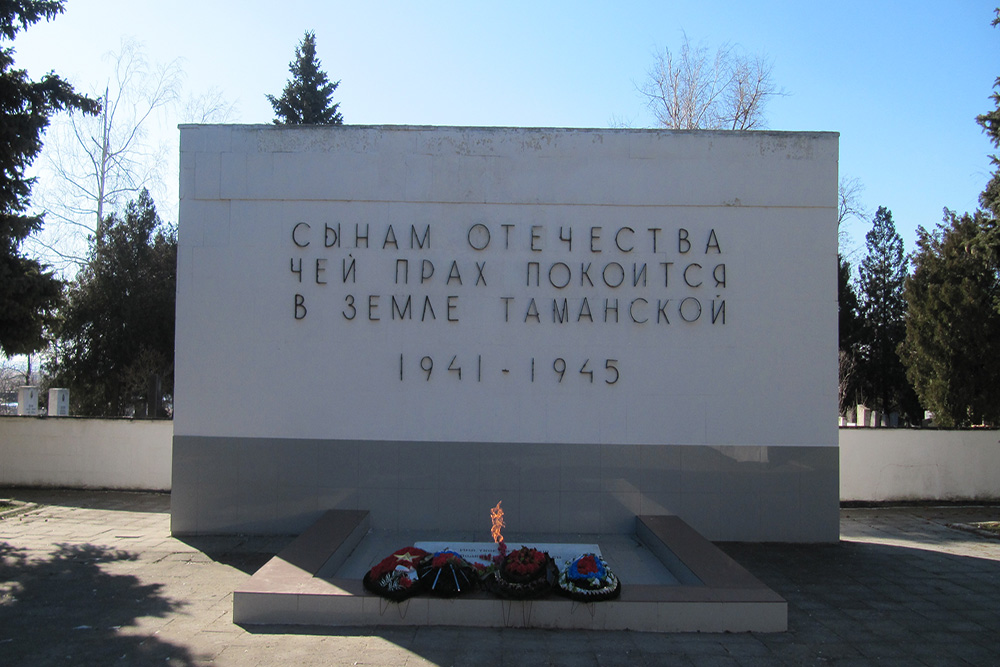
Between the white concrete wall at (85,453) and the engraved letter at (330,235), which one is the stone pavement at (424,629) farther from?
the engraved letter at (330,235)

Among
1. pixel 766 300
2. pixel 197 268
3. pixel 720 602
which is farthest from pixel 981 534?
pixel 197 268

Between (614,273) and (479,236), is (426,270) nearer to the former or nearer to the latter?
(479,236)

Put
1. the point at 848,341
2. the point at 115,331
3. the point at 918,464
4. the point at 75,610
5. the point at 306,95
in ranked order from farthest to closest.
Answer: the point at 848,341 → the point at 306,95 → the point at 115,331 → the point at 918,464 → the point at 75,610

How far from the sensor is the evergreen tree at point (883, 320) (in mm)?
31184

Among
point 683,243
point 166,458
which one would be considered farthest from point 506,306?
point 166,458

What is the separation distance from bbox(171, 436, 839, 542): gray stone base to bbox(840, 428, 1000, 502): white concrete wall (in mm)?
3845

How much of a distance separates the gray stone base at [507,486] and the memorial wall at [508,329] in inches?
1.1

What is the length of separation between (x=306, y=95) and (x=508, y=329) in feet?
68.5

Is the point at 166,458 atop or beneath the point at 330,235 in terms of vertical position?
beneath

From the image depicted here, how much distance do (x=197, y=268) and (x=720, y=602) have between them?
790 centimetres

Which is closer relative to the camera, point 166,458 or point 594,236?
point 594,236

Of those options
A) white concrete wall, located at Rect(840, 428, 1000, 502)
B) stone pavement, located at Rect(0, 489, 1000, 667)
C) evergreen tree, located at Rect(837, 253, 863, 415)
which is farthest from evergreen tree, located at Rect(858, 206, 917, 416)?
stone pavement, located at Rect(0, 489, 1000, 667)

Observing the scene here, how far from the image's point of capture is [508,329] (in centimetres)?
985

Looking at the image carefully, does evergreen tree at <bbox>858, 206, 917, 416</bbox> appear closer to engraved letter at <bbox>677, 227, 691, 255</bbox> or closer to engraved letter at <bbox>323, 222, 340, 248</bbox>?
engraved letter at <bbox>677, 227, 691, 255</bbox>
